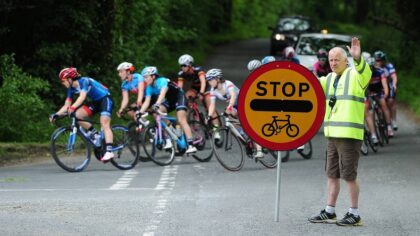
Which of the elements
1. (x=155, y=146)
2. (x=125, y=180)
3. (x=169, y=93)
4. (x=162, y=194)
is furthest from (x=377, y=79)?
(x=162, y=194)

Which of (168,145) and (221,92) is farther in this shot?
(221,92)

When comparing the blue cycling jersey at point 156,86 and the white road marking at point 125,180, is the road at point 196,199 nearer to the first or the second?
the white road marking at point 125,180

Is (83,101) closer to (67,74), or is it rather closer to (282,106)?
(67,74)

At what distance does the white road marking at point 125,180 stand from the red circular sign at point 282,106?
430cm

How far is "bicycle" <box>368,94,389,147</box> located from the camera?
60.0ft

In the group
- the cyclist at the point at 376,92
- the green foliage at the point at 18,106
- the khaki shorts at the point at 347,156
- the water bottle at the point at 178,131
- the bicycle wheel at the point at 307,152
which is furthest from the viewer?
the green foliage at the point at 18,106

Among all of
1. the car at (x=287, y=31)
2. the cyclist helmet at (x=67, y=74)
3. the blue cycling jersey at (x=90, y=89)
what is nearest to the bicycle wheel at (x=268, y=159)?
the blue cycling jersey at (x=90, y=89)

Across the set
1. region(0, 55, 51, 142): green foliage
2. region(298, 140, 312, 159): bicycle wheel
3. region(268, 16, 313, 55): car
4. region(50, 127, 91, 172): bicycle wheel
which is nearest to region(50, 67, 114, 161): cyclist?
region(50, 127, 91, 172): bicycle wheel

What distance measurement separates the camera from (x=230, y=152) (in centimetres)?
1521

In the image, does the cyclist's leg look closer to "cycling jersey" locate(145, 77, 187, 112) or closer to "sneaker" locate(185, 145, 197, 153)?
"cycling jersey" locate(145, 77, 187, 112)

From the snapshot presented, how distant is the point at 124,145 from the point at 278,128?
24.5 ft

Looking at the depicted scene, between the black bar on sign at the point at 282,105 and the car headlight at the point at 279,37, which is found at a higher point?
the black bar on sign at the point at 282,105

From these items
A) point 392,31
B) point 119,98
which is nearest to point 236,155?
point 119,98

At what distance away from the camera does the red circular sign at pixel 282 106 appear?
28.3 ft
